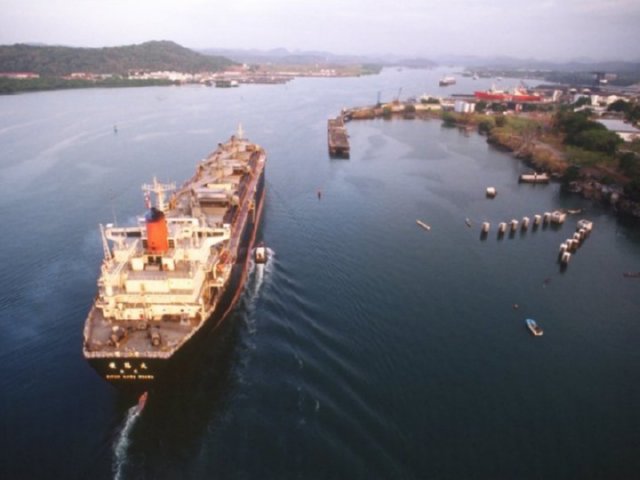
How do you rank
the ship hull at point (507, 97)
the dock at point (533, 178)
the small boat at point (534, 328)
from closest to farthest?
1. the small boat at point (534, 328)
2. the dock at point (533, 178)
3. the ship hull at point (507, 97)

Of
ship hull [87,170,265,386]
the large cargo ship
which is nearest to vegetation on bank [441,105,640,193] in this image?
ship hull [87,170,265,386]

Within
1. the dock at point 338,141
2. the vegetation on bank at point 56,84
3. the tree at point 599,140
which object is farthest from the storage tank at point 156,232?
the vegetation on bank at point 56,84

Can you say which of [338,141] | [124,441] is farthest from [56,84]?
[124,441]

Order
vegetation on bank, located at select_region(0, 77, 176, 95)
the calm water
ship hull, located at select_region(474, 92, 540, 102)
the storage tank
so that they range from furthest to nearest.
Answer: vegetation on bank, located at select_region(0, 77, 176, 95) < ship hull, located at select_region(474, 92, 540, 102) < the storage tank < the calm water

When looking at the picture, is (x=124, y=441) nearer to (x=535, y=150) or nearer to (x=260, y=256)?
(x=260, y=256)

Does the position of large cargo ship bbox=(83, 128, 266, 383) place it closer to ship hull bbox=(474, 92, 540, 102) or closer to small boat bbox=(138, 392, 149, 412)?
small boat bbox=(138, 392, 149, 412)

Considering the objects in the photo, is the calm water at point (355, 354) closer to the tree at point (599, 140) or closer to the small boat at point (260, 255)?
the small boat at point (260, 255)
